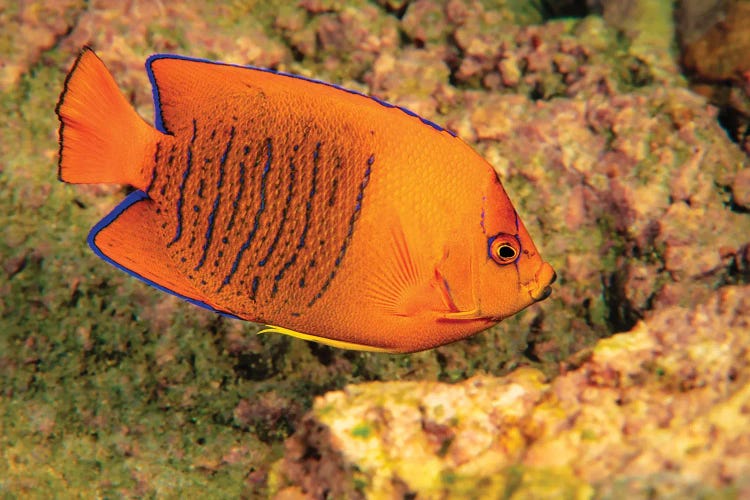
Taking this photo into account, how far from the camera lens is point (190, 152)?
1464mm

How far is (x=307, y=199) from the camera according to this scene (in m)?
1.42

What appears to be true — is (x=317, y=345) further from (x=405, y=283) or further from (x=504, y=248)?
(x=504, y=248)

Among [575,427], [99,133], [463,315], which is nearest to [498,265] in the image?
[463,315]

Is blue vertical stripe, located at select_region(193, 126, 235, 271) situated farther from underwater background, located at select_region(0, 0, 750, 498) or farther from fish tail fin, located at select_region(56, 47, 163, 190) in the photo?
underwater background, located at select_region(0, 0, 750, 498)

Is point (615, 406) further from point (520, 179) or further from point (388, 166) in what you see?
point (520, 179)

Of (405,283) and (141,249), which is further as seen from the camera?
(141,249)

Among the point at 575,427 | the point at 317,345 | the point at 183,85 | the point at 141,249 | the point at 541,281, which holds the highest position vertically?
the point at 183,85

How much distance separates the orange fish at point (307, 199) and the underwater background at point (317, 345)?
39 cm

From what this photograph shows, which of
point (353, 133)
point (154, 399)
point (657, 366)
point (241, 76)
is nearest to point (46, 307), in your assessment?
point (154, 399)

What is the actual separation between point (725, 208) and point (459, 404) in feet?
5.33

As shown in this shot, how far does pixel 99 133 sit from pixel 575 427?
1.49 m

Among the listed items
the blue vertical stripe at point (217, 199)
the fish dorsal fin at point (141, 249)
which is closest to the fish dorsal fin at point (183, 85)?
the blue vertical stripe at point (217, 199)

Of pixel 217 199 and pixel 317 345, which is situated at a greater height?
pixel 217 199

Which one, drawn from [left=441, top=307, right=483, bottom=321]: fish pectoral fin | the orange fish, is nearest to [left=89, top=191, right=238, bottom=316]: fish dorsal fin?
the orange fish
